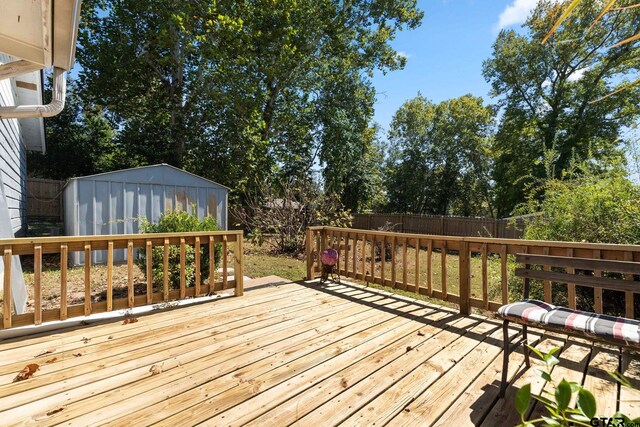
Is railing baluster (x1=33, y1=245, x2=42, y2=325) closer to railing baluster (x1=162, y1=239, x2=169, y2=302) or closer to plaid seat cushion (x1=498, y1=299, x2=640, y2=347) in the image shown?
railing baluster (x1=162, y1=239, x2=169, y2=302)

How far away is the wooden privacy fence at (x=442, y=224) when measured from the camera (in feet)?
40.4

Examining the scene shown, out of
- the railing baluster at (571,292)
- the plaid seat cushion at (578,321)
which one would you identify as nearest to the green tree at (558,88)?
the railing baluster at (571,292)

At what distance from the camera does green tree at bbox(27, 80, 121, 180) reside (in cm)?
1450

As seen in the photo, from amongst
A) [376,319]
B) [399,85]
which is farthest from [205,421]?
[399,85]

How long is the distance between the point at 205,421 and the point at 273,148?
43.1 feet

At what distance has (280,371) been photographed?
91.7 inches

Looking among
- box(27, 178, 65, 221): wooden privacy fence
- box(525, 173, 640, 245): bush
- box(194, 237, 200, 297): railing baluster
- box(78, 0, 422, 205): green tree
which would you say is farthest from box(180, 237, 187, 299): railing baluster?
box(27, 178, 65, 221): wooden privacy fence

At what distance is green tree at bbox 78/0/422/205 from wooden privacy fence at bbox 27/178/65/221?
296 cm

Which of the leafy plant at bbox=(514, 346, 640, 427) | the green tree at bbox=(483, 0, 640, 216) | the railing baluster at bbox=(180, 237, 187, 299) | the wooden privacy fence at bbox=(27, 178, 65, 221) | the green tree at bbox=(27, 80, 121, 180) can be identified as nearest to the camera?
the leafy plant at bbox=(514, 346, 640, 427)

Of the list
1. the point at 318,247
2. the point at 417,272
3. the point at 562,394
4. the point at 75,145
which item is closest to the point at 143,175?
the point at 318,247

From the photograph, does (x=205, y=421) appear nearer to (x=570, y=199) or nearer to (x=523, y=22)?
(x=570, y=199)

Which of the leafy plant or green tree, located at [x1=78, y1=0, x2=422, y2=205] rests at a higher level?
green tree, located at [x1=78, y1=0, x2=422, y2=205]

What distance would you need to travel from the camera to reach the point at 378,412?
1897 millimetres

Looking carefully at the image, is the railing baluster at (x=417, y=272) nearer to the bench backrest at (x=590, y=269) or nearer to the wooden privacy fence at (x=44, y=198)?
the bench backrest at (x=590, y=269)
